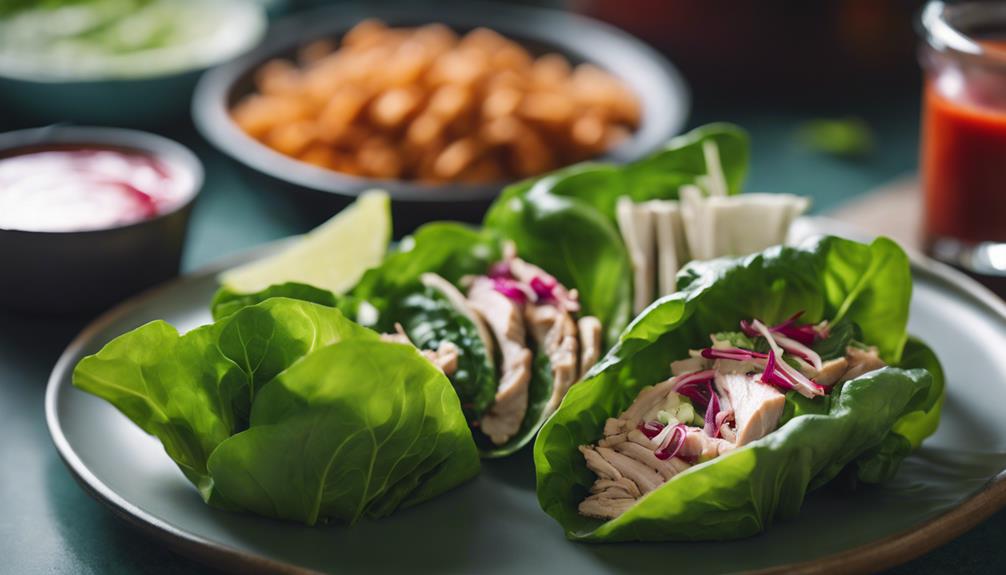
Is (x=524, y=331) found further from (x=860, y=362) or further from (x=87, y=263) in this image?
(x=87, y=263)

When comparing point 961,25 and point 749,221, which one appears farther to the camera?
point 961,25

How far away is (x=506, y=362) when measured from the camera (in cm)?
217

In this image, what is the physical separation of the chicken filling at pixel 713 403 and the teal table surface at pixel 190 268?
39 centimetres

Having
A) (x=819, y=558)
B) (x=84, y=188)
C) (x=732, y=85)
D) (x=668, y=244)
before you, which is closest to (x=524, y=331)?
(x=668, y=244)

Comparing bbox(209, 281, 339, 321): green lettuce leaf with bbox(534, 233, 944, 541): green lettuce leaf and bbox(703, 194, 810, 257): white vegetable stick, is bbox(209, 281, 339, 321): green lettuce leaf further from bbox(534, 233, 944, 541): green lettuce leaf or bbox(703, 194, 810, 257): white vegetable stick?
bbox(703, 194, 810, 257): white vegetable stick

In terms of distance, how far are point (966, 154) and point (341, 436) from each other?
1.93 metres

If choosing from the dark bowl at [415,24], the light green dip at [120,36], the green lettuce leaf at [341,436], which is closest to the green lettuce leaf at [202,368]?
the green lettuce leaf at [341,436]

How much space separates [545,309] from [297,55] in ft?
6.69

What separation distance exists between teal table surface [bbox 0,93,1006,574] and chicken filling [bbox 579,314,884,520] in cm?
39

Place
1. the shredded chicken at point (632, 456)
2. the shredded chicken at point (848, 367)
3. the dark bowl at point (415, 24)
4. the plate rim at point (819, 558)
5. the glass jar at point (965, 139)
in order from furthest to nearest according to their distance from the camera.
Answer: the dark bowl at point (415, 24)
the glass jar at point (965, 139)
the shredded chicken at point (848, 367)
the shredded chicken at point (632, 456)
the plate rim at point (819, 558)

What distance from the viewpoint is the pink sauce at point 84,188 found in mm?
2662

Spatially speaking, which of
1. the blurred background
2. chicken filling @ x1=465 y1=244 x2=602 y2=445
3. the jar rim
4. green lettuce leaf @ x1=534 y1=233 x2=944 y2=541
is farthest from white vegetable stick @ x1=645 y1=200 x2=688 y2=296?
the blurred background

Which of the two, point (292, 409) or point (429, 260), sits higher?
point (292, 409)

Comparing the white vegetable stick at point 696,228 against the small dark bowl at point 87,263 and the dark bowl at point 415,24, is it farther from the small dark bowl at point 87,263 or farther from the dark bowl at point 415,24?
the small dark bowl at point 87,263
